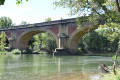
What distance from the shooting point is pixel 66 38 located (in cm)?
3116

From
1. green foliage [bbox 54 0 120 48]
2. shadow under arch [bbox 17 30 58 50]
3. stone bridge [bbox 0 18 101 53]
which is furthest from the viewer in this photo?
shadow under arch [bbox 17 30 58 50]

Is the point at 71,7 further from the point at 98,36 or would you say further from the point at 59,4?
the point at 98,36

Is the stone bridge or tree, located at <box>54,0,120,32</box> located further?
the stone bridge

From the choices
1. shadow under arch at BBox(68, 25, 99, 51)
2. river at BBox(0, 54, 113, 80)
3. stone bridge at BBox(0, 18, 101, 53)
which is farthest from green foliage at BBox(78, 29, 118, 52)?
river at BBox(0, 54, 113, 80)

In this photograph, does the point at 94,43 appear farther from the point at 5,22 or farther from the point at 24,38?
the point at 5,22

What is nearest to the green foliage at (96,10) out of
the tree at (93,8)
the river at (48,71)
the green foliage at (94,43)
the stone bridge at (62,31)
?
the tree at (93,8)

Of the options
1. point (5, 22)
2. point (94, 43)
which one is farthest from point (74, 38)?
point (5, 22)

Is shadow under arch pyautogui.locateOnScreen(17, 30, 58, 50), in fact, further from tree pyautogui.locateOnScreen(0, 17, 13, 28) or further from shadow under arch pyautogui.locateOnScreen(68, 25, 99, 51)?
tree pyautogui.locateOnScreen(0, 17, 13, 28)

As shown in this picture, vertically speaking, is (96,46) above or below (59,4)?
below

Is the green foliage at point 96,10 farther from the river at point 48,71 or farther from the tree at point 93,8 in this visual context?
the river at point 48,71

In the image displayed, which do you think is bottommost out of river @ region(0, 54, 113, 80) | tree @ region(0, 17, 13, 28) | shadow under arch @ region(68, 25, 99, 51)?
river @ region(0, 54, 113, 80)

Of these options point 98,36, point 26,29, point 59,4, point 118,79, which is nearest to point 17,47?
point 26,29

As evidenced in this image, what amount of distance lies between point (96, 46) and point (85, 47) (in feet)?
9.83

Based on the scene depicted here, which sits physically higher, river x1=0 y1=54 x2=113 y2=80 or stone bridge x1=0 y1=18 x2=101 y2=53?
stone bridge x1=0 y1=18 x2=101 y2=53
